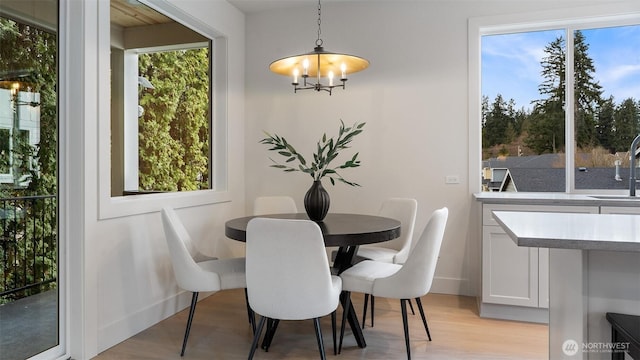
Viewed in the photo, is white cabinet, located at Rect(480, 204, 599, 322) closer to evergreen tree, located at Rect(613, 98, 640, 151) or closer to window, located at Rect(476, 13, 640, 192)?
window, located at Rect(476, 13, 640, 192)

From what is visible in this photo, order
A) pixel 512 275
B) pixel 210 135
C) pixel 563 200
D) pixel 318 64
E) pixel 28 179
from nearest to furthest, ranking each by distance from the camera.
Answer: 1. pixel 28 179
2. pixel 318 64
3. pixel 563 200
4. pixel 512 275
5. pixel 210 135

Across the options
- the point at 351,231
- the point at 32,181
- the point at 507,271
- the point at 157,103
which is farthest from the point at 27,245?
the point at 507,271

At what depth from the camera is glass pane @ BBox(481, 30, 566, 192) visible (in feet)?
11.9

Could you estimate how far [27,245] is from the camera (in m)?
2.24

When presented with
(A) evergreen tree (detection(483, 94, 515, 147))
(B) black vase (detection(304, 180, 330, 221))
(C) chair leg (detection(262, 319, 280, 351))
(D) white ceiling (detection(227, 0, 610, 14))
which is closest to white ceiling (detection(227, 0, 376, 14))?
(D) white ceiling (detection(227, 0, 610, 14))

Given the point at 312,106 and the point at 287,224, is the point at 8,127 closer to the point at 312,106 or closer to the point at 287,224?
the point at 287,224

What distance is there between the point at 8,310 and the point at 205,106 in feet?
7.60

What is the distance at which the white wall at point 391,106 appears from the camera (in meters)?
3.68

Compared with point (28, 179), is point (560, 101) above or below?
above

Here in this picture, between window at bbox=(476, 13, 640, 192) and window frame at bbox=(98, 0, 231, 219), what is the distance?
2.42 meters

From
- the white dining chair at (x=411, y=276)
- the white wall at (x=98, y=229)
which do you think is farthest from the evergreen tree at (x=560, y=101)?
the white wall at (x=98, y=229)

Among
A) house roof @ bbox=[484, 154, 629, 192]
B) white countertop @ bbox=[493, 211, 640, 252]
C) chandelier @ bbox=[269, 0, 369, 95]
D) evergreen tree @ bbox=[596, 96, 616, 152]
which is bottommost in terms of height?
white countertop @ bbox=[493, 211, 640, 252]

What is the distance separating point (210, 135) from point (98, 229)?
167 cm

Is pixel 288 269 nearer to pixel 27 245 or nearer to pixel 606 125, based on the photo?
pixel 27 245
